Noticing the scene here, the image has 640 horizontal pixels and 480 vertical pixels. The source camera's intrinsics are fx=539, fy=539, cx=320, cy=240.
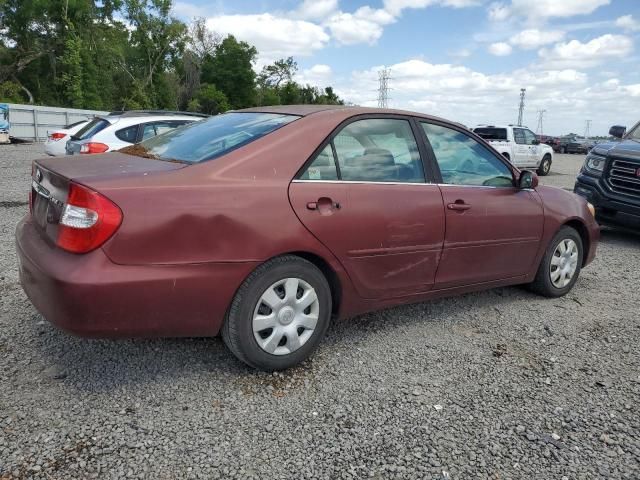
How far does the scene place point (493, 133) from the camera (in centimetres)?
1800

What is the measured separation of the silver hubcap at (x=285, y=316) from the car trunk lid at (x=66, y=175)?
0.87 meters

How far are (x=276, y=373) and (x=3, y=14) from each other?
5473cm

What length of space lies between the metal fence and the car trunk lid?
80.8 feet

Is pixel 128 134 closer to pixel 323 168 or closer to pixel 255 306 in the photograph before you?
pixel 323 168

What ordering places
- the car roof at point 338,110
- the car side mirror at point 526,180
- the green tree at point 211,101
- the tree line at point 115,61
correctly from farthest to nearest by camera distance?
1. the green tree at point 211,101
2. the tree line at point 115,61
3. the car side mirror at point 526,180
4. the car roof at point 338,110

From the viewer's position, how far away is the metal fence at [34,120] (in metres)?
25.4

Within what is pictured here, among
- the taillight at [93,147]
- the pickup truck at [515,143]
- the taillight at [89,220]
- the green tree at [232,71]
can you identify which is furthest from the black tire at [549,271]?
the green tree at [232,71]

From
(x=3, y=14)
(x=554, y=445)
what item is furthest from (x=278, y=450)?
(x=3, y=14)

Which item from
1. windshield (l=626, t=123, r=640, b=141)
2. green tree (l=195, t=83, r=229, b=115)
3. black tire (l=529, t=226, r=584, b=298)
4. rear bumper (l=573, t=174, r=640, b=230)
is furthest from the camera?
green tree (l=195, t=83, r=229, b=115)

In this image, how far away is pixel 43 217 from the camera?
2951 mm

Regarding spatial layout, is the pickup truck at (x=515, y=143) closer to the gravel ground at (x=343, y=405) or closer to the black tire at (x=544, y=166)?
the black tire at (x=544, y=166)

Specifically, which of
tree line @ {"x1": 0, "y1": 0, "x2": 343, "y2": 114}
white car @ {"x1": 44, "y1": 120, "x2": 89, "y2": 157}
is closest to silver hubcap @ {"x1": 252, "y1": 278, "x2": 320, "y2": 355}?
white car @ {"x1": 44, "y1": 120, "x2": 89, "y2": 157}

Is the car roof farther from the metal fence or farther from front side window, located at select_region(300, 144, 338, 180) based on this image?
the metal fence

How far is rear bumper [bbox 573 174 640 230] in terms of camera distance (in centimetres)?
701
